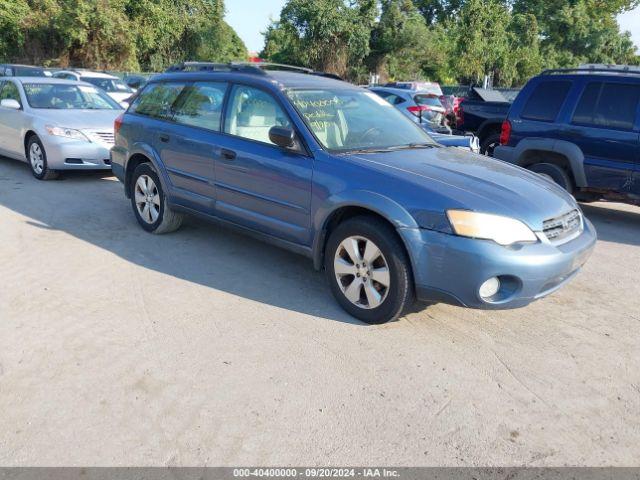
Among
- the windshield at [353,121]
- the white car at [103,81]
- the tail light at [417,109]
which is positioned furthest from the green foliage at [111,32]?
the windshield at [353,121]

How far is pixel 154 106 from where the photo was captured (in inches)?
235

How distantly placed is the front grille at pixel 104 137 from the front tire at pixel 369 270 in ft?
17.9

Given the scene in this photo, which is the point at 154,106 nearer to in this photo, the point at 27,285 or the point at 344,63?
the point at 27,285

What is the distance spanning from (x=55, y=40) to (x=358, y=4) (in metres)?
20.1

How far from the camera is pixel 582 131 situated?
6.98 m

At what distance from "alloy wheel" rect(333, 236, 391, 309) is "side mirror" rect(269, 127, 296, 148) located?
0.87 meters

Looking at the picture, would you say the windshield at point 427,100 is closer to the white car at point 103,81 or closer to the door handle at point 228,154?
the white car at point 103,81

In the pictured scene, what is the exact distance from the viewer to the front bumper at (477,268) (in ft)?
11.6

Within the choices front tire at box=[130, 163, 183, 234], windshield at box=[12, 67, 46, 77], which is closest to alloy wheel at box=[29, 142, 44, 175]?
front tire at box=[130, 163, 183, 234]

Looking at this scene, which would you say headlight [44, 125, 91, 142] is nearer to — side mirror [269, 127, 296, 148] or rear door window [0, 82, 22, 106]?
A: rear door window [0, 82, 22, 106]

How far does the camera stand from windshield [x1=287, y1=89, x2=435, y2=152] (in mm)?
4508

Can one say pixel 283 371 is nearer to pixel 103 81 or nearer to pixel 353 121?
pixel 353 121

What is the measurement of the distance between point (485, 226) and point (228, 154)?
2.29 meters

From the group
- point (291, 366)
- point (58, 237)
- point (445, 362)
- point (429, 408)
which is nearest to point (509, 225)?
point (445, 362)
